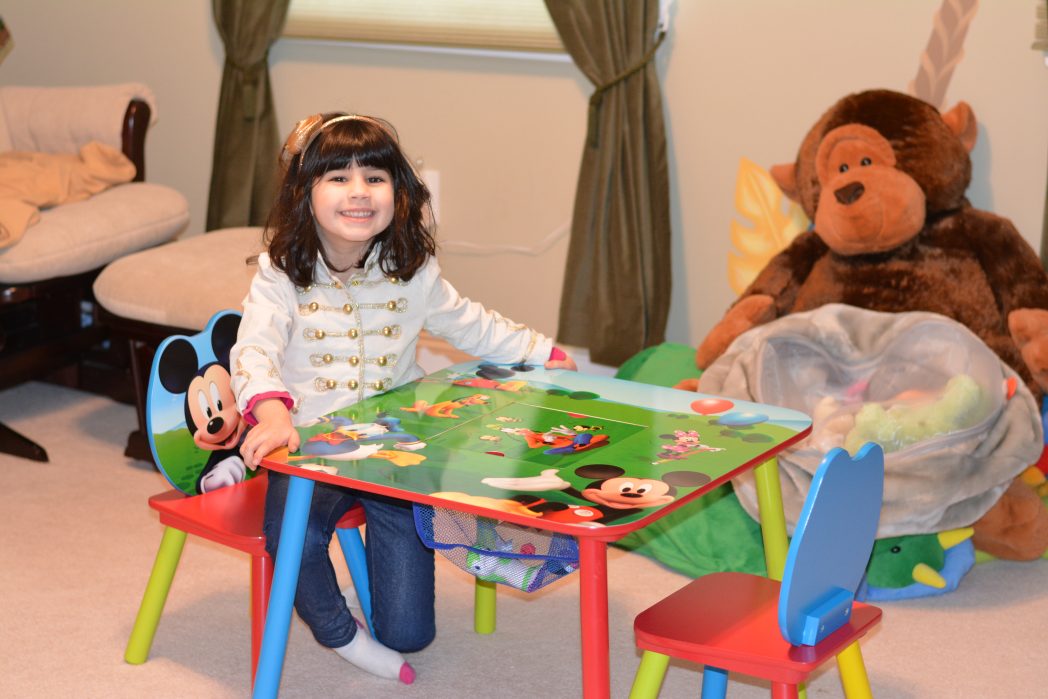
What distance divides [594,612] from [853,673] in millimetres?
420

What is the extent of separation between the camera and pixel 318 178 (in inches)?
74.0

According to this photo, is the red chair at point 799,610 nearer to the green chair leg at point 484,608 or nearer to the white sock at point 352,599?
the green chair leg at point 484,608

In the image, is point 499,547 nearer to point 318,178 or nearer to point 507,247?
point 318,178

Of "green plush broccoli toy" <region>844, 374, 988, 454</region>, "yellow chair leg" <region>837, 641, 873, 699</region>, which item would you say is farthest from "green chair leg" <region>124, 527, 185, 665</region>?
Answer: "green plush broccoli toy" <region>844, 374, 988, 454</region>

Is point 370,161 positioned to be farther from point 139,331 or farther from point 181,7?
point 181,7

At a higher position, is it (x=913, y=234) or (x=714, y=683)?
(x=913, y=234)

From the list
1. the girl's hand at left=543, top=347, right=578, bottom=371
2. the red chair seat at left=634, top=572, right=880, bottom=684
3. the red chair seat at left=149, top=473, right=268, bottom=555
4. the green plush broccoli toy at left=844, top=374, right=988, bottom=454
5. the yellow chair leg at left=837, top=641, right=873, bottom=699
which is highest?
the girl's hand at left=543, top=347, right=578, bottom=371

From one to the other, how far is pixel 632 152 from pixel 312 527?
1.57 metres

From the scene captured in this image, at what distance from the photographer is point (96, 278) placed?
308cm

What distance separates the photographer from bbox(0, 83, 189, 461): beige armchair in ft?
9.74

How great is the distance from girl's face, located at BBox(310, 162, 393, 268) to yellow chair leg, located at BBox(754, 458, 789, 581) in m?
0.64

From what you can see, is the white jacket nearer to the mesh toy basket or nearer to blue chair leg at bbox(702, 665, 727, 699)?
the mesh toy basket

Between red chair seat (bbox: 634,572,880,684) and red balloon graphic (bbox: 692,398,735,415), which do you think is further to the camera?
red balloon graphic (bbox: 692,398,735,415)

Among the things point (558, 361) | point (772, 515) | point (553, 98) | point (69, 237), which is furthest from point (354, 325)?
point (553, 98)
